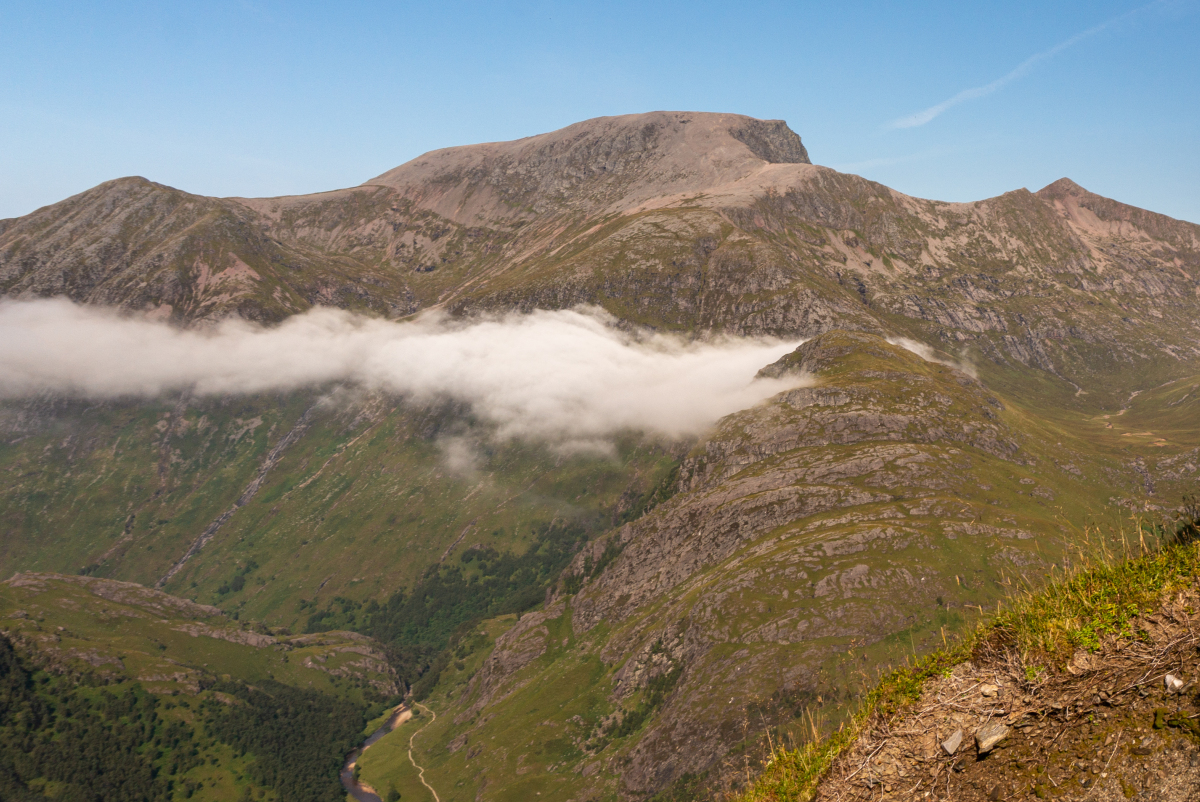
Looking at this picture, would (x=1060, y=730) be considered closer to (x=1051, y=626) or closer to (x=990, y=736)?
(x=990, y=736)

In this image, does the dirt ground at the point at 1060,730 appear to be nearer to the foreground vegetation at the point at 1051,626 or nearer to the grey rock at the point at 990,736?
the grey rock at the point at 990,736

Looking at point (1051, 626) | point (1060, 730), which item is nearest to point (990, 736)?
point (1060, 730)

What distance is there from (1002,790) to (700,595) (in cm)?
19274

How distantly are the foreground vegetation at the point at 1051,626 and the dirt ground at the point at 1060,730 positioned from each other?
0.29 meters

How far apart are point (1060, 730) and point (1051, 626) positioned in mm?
2052

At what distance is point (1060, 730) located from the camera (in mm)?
12906

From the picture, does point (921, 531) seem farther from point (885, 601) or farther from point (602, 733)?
point (602, 733)

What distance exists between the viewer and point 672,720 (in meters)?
168

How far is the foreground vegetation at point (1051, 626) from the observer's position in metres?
Answer: 13.4

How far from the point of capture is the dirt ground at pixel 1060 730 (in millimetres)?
11508

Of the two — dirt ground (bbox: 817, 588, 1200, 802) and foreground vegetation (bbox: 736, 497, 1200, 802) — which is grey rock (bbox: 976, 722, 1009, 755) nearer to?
dirt ground (bbox: 817, 588, 1200, 802)

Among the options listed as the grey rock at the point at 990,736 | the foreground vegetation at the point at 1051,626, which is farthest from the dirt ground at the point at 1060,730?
the foreground vegetation at the point at 1051,626

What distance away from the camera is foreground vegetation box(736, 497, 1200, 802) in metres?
13.4

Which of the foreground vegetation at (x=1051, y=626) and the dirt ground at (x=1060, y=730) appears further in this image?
the foreground vegetation at (x=1051, y=626)
